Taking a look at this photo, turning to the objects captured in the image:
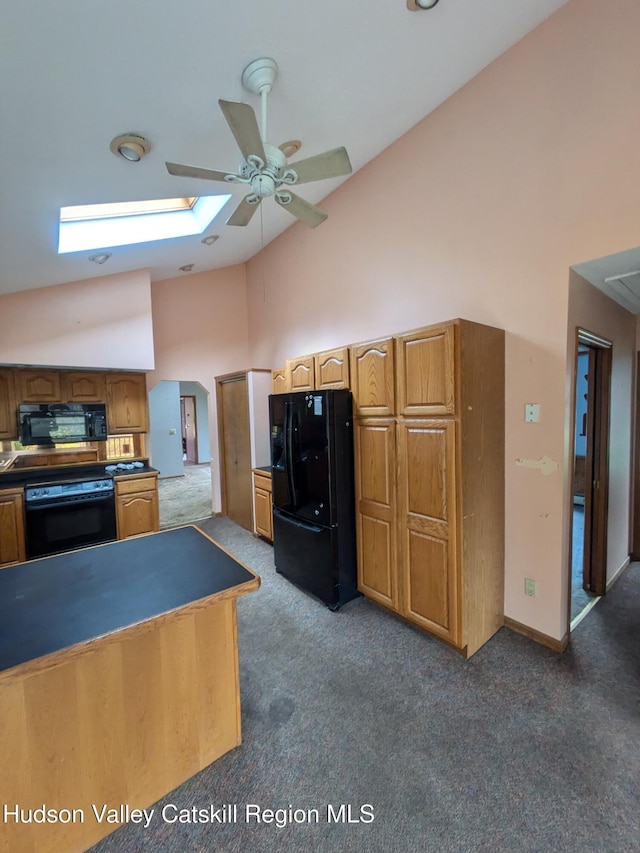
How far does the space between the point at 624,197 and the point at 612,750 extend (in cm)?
276

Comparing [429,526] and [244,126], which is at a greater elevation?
[244,126]

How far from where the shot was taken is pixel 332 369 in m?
3.12

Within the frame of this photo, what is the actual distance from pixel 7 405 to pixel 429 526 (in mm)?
4357

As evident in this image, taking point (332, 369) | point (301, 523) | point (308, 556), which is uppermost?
point (332, 369)

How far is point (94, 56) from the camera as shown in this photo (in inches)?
56.4

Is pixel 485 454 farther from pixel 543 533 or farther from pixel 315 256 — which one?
pixel 315 256

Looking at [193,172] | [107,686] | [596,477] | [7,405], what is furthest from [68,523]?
[596,477]

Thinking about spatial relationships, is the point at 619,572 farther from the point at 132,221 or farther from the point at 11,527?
the point at 11,527

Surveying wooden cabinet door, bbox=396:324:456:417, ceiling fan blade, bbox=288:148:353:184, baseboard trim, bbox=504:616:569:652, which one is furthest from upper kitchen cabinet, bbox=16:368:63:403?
baseboard trim, bbox=504:616:569:652

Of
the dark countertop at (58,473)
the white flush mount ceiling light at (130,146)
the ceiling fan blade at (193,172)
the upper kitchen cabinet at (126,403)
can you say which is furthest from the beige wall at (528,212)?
the dark countertop at (58,473)

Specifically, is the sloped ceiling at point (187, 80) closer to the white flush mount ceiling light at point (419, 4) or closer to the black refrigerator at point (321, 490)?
the white flush mount ceiling light at point (419, 4)

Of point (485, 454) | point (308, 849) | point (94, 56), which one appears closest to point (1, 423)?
point (94, 56)

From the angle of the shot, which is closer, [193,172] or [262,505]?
[193,172]

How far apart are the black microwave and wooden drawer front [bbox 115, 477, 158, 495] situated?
2.15 feet
